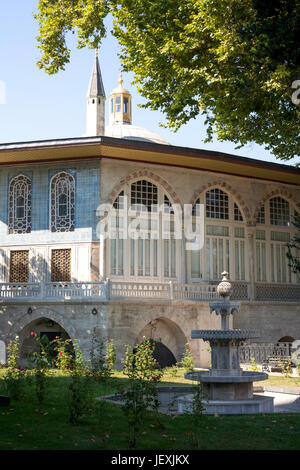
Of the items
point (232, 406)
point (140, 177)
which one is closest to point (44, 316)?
point (140, 177)

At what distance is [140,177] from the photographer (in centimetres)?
2134

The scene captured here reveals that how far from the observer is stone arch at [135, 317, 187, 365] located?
19844 millimetres

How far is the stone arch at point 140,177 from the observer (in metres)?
20.7

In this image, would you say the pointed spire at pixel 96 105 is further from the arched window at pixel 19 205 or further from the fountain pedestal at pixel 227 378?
the fountain pedestal at pixel 227 378

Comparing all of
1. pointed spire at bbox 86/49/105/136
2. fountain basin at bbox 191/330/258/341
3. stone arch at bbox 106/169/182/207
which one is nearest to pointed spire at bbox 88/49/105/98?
pointed spire at bbox 86/49/105/136

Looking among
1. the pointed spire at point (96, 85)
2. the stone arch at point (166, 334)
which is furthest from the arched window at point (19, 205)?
the pointed spire at point (96, 85)

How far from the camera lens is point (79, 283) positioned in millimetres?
18750

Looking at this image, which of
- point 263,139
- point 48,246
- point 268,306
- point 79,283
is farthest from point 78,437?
point 268,306

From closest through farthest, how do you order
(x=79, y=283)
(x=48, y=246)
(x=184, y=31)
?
(x=184, y=31) → (x=79, y=283) → (x=48, y=246)

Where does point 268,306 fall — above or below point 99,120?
below

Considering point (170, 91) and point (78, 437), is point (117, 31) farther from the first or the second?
point (78, 437)

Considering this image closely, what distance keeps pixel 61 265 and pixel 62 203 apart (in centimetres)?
231

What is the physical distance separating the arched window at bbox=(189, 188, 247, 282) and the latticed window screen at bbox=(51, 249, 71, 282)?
476cm
